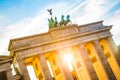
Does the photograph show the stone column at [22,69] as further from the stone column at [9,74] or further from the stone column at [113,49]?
the stone column at [113,49]

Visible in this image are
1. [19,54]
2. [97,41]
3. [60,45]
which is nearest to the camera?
[19,54]

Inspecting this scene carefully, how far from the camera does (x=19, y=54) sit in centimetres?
3281

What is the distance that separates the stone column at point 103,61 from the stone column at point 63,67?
18.3 feet

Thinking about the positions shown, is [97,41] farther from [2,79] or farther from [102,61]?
[2,79]

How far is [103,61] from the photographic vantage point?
1449 inches

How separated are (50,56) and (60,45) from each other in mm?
3479

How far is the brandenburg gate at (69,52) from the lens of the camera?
3347cm

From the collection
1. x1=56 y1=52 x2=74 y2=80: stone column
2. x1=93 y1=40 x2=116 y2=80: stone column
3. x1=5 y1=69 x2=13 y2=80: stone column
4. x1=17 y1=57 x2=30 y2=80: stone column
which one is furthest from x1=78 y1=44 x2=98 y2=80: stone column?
x1=5 y1=69 x2=13 y2=80: stone column

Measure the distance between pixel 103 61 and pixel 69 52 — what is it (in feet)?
18.4

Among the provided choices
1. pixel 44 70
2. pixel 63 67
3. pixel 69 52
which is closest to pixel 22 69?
pixel 44 70

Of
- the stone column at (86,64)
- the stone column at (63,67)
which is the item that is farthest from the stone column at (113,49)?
the stone column at (63,67)

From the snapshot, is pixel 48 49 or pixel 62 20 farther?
pixel 62 20

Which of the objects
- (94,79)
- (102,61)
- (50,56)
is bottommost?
(94,79)

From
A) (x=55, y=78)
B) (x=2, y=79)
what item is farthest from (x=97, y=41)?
(x=2, y=79)
